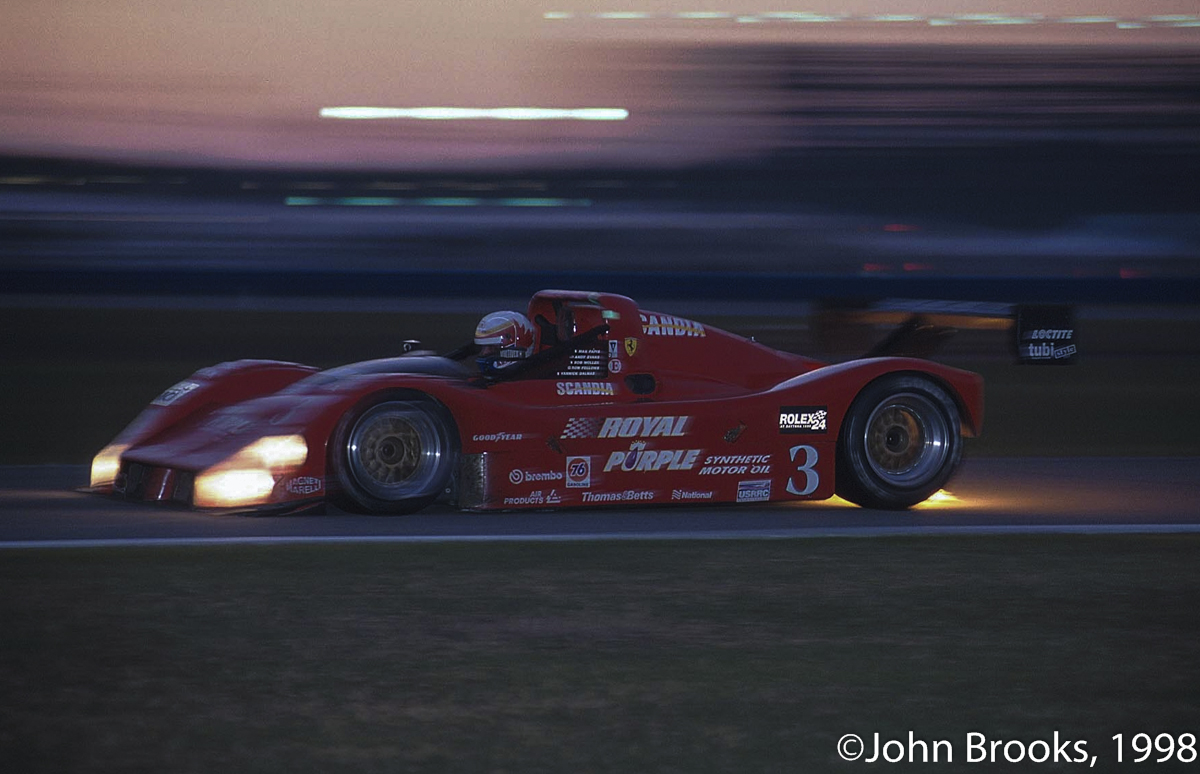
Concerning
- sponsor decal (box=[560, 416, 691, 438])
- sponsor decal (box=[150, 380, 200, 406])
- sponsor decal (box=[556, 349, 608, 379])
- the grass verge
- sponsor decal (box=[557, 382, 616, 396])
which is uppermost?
sponsor decal (box=[556, 349, 608, 379])

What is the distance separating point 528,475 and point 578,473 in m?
0.27

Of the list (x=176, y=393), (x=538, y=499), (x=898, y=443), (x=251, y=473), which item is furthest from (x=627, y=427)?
(x=176, y=393)

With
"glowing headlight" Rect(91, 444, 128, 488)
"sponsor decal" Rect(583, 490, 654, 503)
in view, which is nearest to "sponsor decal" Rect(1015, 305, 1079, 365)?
"sponsor decal" Rect(583, 490, 654, 503)

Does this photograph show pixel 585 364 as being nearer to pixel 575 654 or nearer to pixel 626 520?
pixel 626 520

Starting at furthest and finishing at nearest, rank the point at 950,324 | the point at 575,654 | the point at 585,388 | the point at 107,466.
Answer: the point at 950,324
the point at 107,466
the point at 585,388
the point at 575,654

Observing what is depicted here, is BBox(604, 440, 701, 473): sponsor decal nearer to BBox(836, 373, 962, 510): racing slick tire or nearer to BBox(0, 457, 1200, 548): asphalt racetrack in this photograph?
BBox(0, 457, 1200, 548): asphalt racetrack

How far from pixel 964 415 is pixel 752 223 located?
27.9 metres

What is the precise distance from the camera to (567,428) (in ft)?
26.6

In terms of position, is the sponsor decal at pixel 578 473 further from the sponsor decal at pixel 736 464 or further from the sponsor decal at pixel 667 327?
the sponsor decal at pixel 667 327

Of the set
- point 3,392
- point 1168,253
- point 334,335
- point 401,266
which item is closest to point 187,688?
point 3,392

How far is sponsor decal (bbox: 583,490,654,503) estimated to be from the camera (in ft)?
27.0

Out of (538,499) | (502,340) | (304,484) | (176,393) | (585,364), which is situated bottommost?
(538,499)

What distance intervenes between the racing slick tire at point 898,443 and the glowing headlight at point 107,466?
13.0 ft

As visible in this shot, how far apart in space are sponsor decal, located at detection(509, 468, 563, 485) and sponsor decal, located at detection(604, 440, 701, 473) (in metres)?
0.31
